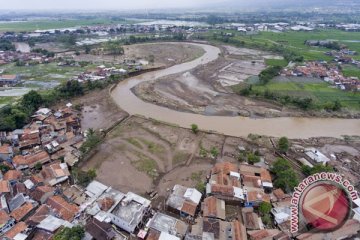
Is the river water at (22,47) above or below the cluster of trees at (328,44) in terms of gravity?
below

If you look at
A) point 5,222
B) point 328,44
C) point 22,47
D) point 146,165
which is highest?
point 328,44

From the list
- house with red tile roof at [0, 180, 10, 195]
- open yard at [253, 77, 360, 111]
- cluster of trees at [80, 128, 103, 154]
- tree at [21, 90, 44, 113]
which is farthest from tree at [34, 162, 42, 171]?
open yard at [253, 77, 360, 111]

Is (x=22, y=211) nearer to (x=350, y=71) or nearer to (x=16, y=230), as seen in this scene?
(x=16, y=230)

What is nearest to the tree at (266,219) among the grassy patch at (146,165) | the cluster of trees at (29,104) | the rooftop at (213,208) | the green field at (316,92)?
the rooftop at (213,208)

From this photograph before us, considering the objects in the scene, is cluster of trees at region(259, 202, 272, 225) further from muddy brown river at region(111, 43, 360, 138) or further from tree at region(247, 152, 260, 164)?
muddy brown river at region(111, 43, 360, 138)

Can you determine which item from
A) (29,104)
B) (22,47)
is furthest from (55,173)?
(22,47)

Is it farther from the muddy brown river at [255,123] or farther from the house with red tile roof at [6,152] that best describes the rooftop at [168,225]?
the house with red tile roof at [6,152]

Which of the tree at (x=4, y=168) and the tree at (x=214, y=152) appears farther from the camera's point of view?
the tree at (x=214, y=152)
